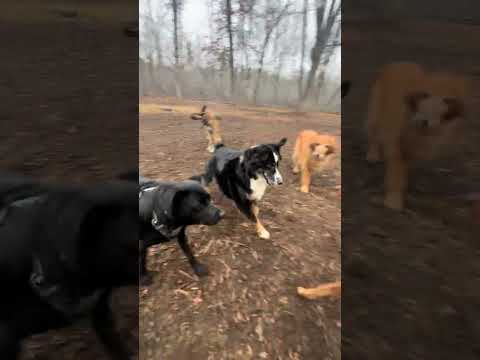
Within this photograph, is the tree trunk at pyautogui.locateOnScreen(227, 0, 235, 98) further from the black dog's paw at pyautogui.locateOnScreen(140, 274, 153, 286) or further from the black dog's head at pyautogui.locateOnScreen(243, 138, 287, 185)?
the black dog's paw at pyautogui.locateOnScreen(140, 274, 153, 286)

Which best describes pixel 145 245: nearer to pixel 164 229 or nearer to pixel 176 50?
pixel 164 229

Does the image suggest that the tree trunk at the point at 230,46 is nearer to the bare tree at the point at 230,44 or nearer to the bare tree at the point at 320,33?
the bare tree at the point at 230,44

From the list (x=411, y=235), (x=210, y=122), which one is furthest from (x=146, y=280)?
(x=411, y=235)

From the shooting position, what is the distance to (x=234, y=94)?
131 cm

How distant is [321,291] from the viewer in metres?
1.04

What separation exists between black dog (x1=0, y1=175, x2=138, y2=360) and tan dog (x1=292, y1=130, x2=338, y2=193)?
3.13 ft

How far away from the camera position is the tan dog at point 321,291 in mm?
1027

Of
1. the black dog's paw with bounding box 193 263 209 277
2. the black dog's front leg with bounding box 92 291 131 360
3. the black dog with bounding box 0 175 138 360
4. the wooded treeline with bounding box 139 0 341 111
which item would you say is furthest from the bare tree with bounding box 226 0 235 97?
the black dog's front leg with bounding box 92 291 131 360

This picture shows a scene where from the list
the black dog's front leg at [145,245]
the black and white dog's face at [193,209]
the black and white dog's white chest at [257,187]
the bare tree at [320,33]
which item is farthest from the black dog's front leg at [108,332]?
the bare tree at [320,33]

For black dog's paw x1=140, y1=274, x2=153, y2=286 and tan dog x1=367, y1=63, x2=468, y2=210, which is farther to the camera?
tan dog x1=367, y1=63, x2=468, y2=210

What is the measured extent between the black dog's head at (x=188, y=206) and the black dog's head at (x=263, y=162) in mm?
297

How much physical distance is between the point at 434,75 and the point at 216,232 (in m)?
0.99

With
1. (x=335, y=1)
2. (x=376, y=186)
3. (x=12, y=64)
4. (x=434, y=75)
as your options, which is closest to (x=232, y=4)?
(x=335, y=1)

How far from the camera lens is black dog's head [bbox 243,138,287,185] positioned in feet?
3.98
